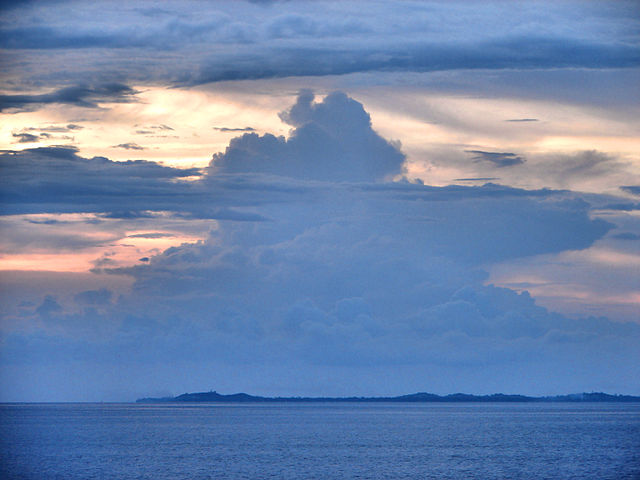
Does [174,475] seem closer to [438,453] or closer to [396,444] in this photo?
[438,453]

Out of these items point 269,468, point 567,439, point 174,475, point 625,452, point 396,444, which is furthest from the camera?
point 567,439

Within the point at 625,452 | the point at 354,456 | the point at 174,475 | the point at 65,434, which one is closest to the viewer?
the point at 174,475

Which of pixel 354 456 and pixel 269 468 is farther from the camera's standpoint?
pixel 354 456

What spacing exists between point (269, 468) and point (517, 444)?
61.7m

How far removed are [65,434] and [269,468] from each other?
93.2 meters

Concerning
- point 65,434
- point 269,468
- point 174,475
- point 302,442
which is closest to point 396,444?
point 302,442

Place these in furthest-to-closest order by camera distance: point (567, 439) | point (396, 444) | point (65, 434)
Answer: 1. point (65, 434)
2. point (567, 439)
3. point (396, 444)

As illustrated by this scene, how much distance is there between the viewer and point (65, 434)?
600 feet

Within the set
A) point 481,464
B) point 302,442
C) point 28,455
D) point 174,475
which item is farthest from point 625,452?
point 28,455

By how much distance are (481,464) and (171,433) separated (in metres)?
94.2

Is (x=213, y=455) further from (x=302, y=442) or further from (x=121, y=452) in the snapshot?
(x=302, y=442)

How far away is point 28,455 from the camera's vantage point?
122125 mm

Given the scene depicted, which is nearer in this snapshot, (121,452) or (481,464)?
(481,464)

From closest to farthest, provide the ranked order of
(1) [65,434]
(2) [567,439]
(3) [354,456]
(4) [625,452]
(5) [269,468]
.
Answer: (5) [269,468] < (3) [354,456] < (4) [625,452] < (2) [567,439] < (1) [65,434]
